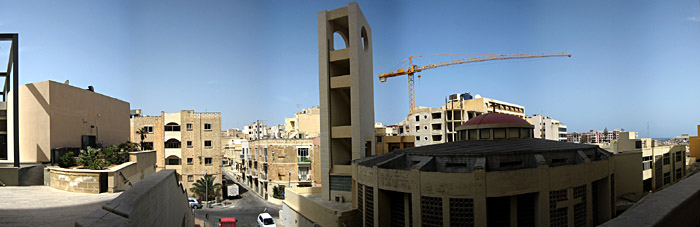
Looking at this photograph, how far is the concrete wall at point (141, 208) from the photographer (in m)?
7.85

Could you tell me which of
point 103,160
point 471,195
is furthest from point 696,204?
point 103,160

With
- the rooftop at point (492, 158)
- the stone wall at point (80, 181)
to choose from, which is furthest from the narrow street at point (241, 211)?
the rooftop at point (492, 158)

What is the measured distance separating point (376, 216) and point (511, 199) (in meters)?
7.02

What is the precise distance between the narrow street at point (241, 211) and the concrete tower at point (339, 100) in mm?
16168

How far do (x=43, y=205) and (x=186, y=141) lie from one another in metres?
48.5

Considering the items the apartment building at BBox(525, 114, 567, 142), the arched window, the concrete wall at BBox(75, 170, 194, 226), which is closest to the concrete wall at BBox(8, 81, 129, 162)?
the concrete wall at BBox(75, 170, 194, 226)

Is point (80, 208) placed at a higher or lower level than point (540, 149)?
lower

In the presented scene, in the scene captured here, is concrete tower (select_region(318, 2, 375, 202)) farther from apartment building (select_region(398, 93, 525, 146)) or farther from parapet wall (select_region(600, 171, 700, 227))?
apartment building (select_region(398, 93, 525, 146))

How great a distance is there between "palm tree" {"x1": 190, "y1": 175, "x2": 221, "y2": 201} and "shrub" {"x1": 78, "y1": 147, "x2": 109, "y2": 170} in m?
34.2

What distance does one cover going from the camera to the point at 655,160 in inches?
1775

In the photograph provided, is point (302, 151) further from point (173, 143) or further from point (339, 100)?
point (339, 100)

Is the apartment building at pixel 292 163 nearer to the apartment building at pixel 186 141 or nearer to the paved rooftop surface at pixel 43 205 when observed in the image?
the apartment building at pixel 186 141

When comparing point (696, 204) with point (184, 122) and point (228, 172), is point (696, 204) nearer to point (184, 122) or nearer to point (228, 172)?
point (184, 122)

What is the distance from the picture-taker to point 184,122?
5888cm
